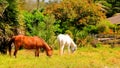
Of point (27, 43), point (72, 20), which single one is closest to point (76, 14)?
point (72, 20)

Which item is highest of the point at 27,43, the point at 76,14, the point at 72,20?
the point at 76,14

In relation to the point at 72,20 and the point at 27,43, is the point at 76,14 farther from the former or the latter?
the point at 27,43

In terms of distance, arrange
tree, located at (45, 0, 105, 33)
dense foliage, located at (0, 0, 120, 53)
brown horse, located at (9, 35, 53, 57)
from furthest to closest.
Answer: tree, located at (45, 0, 105, 33)
dense foliage, located at (0, 0, 120, 53)
brown horse, located at (9, 35, 53, 57)

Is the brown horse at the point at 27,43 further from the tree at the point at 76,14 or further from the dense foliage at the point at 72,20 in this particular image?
the tree at the point at 76,14

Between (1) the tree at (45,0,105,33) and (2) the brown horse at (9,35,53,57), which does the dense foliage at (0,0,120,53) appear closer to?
(1) the tree at (45,0,105,33)

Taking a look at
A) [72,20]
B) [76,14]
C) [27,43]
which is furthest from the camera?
[72,20]

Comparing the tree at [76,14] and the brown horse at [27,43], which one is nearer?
Result: the brown horse at [27,43]

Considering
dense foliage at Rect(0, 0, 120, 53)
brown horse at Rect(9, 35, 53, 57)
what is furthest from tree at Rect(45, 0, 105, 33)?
brown horse at Rect(9, 35, 53, 57)

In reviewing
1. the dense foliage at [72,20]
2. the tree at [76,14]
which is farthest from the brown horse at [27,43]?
the tree at [76,14]

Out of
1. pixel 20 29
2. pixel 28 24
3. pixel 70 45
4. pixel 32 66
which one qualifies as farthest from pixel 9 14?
pixel 28 24

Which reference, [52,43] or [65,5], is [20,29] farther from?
[65,5]

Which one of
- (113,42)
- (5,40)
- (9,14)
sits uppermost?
(9,14)

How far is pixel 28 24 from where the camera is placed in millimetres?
35344

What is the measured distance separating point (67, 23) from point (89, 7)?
289 centimetres
